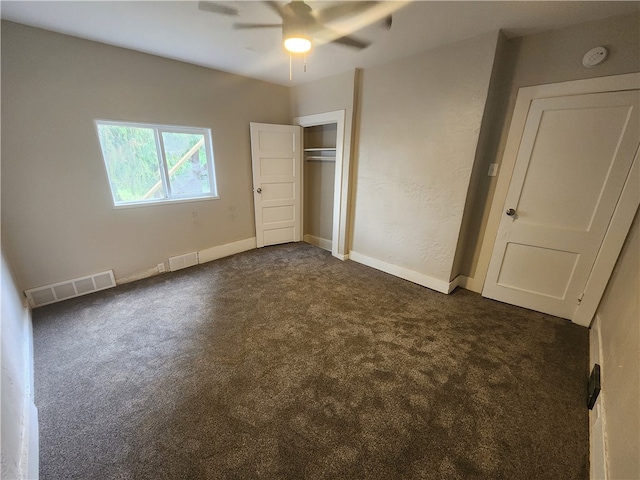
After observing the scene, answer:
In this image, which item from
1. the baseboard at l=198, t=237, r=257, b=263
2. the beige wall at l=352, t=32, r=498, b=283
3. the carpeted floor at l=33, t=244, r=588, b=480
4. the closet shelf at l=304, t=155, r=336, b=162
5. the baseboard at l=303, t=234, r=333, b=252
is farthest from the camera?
the baseboard at l=303, t=234, r=333, b=252

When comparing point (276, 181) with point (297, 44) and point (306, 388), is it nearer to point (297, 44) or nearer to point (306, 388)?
point (297, 44)

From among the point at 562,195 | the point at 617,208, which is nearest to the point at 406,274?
the point at 562,195

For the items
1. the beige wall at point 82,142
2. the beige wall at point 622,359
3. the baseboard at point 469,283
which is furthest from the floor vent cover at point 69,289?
the beige wall at point 622,359

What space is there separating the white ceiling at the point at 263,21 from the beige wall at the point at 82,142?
0.21 metres

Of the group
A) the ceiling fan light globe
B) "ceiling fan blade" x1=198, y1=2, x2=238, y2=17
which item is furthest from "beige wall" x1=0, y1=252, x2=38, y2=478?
the ceiling fan light globe

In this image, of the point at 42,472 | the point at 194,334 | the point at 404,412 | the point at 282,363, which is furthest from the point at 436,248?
the point at 42,472

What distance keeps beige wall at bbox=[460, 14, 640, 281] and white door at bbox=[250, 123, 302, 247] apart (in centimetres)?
255

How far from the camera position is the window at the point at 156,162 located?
275 centimetres

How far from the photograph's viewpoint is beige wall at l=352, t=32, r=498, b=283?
7.80 ft

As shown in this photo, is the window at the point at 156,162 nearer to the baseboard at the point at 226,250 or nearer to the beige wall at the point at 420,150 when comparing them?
the baseboard at the point at 226,250

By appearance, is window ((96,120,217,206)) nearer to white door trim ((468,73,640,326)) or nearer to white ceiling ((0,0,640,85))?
white ceiling ((0,0,640,85))

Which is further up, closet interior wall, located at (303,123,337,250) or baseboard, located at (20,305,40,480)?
closet interior wall, located at (303,123,337,250)

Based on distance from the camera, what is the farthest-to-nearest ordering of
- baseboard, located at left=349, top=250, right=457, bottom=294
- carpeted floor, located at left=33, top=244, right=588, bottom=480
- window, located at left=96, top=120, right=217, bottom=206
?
1. baseboard, located at left=349, top=250, right=457, bottom=294
2. window, located at left=96, top=120, right=217, bottom=206
3. carpeted floor, located at left=33, top=244, right=588, bottom=480

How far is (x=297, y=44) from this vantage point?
1707 millimetres
